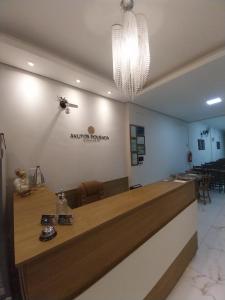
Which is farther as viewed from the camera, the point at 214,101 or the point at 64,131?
the point at 214,101

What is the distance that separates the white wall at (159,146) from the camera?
482cm

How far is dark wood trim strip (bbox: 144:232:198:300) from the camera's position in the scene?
1645 millimetres

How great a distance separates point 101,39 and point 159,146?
4.00m

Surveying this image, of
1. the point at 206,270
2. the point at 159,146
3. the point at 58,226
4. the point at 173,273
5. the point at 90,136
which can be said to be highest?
the point at 90,136

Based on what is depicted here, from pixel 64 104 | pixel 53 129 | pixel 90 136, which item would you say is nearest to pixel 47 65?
pixel 64 104

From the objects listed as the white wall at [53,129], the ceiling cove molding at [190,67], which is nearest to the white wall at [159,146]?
the white wall at [53,129]

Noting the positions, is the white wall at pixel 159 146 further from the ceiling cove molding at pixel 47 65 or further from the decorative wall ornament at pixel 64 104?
the decorative wall ornament at pixel 64 104

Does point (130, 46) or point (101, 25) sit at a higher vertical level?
point (101, 25)

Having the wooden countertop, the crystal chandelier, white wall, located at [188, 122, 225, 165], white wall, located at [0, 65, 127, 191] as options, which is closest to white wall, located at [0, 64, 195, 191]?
white wall, located at [0, 65, 127, 191]

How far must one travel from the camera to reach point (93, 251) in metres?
1.04

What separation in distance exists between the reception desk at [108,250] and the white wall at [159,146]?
267 cm

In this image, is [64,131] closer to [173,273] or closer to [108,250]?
[108,250]

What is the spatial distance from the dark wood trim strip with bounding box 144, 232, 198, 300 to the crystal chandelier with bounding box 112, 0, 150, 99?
210 cm

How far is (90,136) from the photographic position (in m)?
3.68
